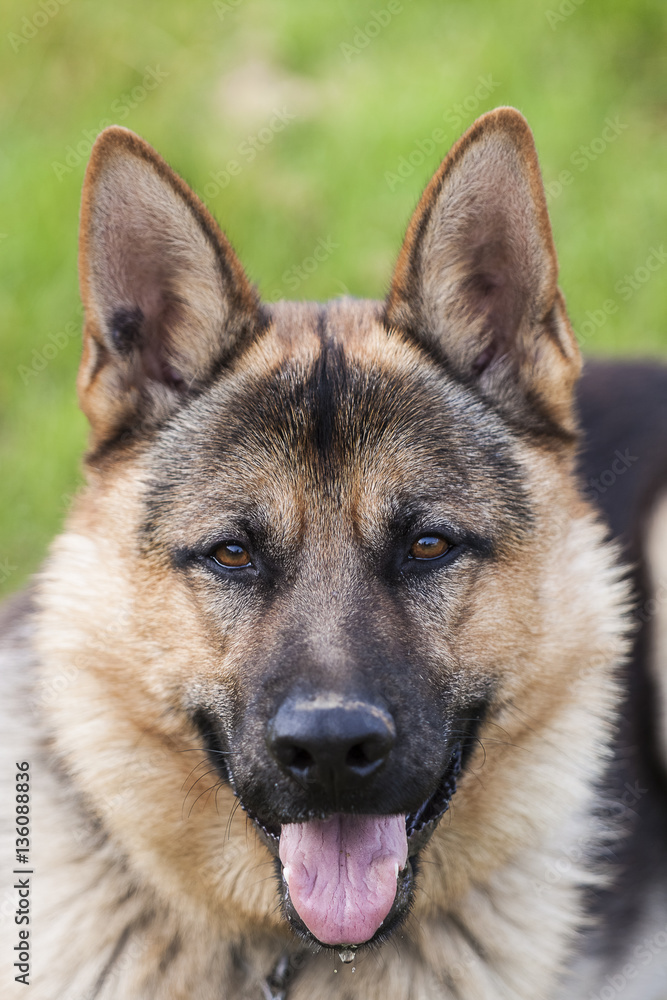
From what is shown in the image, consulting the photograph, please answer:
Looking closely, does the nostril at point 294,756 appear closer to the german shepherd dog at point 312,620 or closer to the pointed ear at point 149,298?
the german shepherd dog at point 312,620

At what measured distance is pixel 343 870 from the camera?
9.41ft

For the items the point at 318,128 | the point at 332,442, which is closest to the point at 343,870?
the point at 332,442

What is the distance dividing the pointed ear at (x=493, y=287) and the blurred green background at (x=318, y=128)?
3490 mm

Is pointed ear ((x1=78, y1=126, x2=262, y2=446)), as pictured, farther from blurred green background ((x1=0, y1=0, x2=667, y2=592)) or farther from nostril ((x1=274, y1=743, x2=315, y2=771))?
blurred green background ((x1=0, y1=0, x2=667, y2=592))

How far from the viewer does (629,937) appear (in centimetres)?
416

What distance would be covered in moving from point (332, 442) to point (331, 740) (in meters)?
0.95

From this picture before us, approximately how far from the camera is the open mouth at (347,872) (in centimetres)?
282

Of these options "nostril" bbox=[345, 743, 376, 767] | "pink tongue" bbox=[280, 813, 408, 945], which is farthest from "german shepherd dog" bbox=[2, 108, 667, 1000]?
"nostril" bbox=[345, 743, 376, 767]

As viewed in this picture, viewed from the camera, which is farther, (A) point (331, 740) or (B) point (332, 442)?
(B) point (332, 442)

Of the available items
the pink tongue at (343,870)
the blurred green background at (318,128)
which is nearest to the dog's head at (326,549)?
the pink tongue at (343,870)

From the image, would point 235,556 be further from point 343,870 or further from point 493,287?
point 493,287

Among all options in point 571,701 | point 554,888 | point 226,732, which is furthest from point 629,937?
point 226,732

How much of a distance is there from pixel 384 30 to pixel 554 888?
734 cm

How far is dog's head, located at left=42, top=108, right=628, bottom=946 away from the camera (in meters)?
2.88
